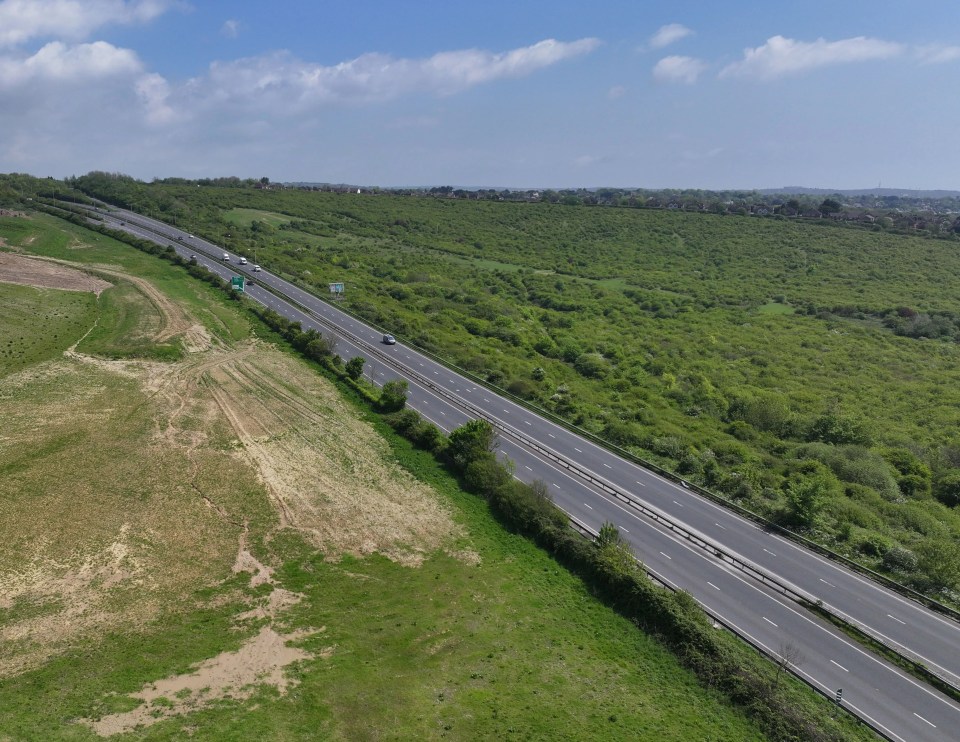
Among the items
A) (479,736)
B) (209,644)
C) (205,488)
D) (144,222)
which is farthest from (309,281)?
(479,736)

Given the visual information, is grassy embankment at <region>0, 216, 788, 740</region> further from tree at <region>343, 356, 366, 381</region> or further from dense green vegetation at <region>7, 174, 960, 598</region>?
dense green vegetation at <region>7, 174, 960, 598</region>

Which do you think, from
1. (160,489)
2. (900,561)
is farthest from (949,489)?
(160,489)

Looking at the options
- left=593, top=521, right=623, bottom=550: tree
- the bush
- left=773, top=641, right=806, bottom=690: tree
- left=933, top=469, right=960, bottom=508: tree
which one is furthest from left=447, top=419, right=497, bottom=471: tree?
left=933, top=469, right=960, bottom=508: tree

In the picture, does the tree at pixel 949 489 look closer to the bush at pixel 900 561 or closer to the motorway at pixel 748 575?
the bush at pixel 900 561

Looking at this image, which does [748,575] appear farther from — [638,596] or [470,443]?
[470,443]

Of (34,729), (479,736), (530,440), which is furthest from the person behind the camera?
(530,440)

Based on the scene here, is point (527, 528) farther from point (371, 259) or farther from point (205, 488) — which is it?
point (371, 259)
